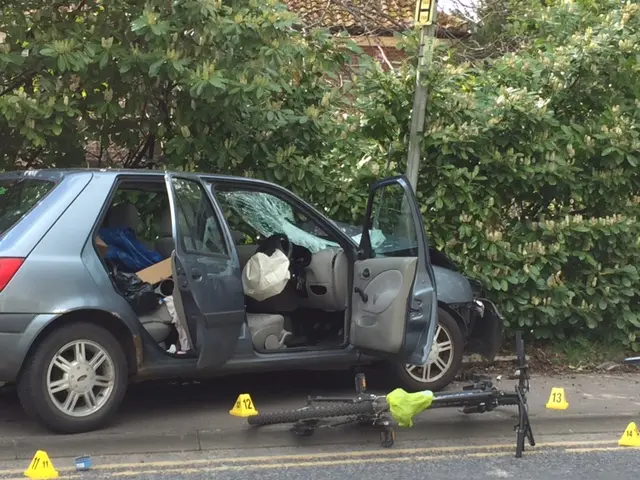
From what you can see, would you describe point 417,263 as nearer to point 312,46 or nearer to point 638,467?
point 638,467

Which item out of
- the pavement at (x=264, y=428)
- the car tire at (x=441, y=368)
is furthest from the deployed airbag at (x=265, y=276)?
the car tire at (x=441, y=368)

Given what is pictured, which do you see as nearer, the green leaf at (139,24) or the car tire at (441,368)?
the green leaf at (139,24)

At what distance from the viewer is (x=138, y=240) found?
20.5ft

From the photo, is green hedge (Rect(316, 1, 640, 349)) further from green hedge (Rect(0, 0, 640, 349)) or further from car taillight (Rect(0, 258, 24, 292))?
car taillight (Rect(0, 258, 24, 292))

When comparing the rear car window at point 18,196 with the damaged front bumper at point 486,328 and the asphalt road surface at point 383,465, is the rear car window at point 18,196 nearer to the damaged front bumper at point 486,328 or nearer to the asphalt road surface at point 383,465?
the asphalt road surface at point 383,465

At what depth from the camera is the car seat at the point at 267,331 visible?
19.1 feet

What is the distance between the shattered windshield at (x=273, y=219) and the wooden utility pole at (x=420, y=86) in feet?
2.89

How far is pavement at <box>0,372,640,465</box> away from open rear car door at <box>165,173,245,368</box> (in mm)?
524

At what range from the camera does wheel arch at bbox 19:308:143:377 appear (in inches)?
191

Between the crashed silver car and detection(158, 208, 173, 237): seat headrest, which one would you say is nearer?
the crashed silver car

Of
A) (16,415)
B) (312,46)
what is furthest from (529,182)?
(16,415)

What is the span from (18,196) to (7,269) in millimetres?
737

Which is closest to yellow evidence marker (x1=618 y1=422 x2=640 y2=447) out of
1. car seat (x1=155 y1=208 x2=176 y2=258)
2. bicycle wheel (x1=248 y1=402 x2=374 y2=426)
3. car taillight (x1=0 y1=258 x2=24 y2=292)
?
bicycle wheel (x1=248 y1=402 x2=374 y2=426)

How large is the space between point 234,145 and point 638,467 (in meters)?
4.02
